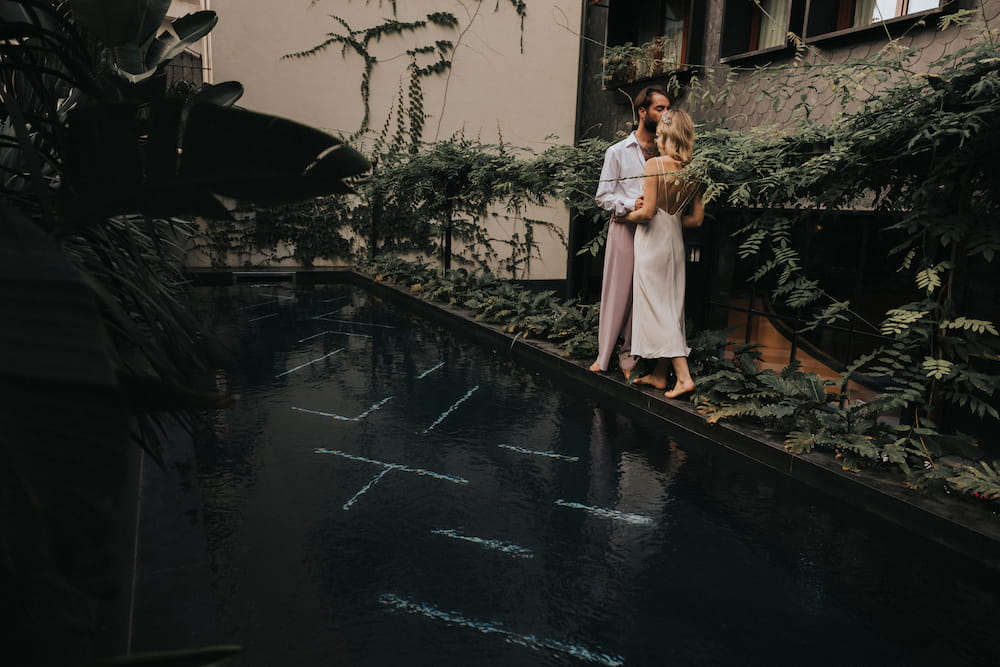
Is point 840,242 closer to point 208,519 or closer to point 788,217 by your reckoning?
point 788,217

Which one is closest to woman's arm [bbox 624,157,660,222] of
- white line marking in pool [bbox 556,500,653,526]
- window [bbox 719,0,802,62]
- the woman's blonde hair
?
the woman's blonde hair

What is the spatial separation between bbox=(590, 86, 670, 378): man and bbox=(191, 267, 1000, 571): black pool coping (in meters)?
0.33

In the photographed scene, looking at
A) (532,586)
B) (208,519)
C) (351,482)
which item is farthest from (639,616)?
(208,519)

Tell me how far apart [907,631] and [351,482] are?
7.84 ft

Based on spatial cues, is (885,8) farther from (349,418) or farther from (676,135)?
(349,418)

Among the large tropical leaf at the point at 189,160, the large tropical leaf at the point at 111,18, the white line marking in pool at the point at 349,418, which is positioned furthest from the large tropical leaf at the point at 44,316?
the white line marking in pool at the point at 349,418

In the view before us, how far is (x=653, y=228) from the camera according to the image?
4.70 m

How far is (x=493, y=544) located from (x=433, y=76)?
41.4ft

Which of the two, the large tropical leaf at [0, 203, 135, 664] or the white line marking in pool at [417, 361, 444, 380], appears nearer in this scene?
the large tropical leaf at [0, 203, 135, 664]

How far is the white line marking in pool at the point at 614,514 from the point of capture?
3008 mm

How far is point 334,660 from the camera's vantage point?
1.93m

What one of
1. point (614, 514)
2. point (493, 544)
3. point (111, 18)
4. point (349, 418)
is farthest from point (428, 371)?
point (111, 18)

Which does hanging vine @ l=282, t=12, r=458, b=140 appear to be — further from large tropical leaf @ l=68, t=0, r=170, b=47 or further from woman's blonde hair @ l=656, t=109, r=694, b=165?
large tropical leaf @ l=68, t=0, r=170, b=47

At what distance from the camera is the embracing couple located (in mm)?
4504
